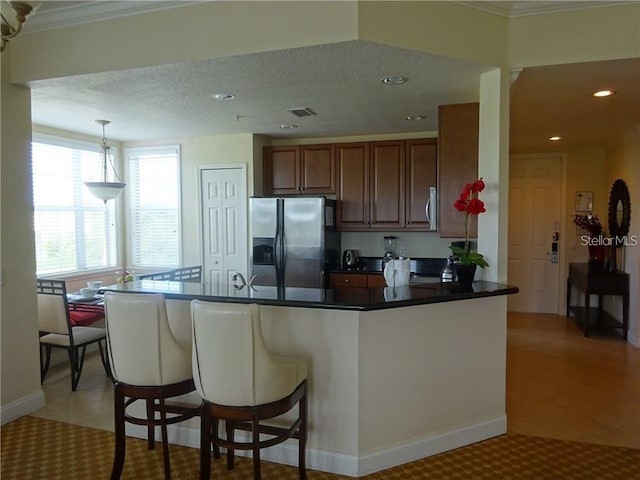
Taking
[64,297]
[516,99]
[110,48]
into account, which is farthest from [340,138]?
[64,297]

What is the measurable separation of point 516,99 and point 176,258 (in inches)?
169

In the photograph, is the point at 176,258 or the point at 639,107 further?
the point at 176,258

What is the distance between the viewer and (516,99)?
3701mm

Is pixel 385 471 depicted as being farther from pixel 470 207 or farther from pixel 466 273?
pixel 470 207

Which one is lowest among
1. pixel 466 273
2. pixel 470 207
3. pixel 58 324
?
pixel 58 324

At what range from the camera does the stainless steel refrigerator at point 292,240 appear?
16.0 ft

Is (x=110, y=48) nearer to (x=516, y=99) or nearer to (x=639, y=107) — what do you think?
(x=516, y=99)

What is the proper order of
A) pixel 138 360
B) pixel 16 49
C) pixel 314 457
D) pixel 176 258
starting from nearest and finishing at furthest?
pixel 138 360 → pixel 314 457 → pixel 16 49 → pixel 176 258

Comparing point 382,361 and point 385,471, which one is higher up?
point 382,361

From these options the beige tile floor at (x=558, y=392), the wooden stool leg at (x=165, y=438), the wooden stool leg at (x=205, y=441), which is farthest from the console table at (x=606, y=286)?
the wooden stool leg at (x=165, y=438)

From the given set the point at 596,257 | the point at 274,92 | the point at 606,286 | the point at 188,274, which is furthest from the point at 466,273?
the point at 596,257

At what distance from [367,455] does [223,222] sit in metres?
3.62

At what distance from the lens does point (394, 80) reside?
→ 10.2ft

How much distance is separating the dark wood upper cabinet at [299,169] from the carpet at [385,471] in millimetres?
3242
